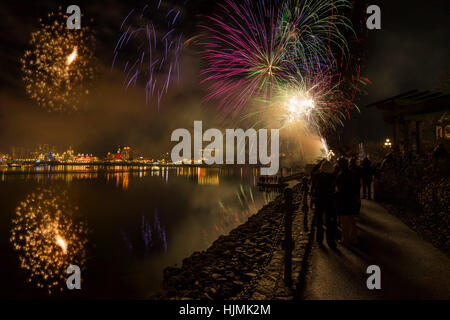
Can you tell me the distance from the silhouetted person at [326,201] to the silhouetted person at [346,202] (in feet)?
0.54

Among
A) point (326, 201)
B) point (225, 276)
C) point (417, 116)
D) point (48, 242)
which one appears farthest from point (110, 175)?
point (326, 201)

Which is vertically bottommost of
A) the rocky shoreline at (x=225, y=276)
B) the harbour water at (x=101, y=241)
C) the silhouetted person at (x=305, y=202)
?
the harbour water at (x=101, y=241)

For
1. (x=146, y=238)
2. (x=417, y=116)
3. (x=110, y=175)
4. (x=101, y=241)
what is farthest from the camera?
(x=110, y=175)

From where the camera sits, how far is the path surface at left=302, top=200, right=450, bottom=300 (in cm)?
387

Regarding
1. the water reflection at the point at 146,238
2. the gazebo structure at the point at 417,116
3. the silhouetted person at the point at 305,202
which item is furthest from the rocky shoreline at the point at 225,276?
the gazebo structure at the point at 417,116

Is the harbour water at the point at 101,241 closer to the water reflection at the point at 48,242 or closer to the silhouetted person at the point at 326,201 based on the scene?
the water reflection at the point at 48,242

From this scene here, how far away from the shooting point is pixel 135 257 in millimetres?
12070

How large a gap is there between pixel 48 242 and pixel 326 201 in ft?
49.9

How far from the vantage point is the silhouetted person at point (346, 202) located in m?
5.88

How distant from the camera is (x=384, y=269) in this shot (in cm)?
466

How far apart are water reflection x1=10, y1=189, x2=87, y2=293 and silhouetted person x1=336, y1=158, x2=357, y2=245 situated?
31.8ft

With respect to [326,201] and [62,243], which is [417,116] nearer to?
[326,201]

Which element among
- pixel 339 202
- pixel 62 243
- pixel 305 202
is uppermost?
pixel 339 202
